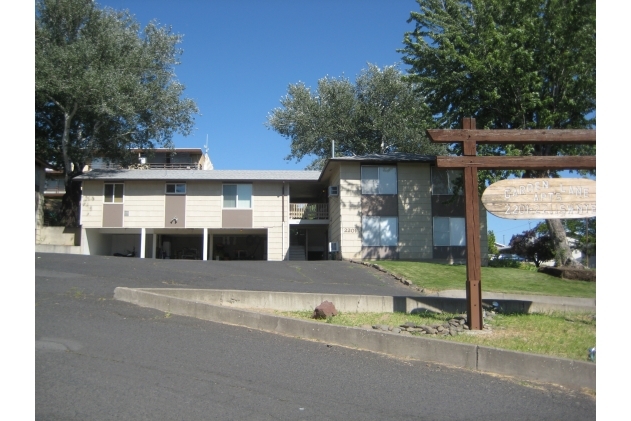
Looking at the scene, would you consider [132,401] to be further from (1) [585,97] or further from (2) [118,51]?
(2) [118,51]

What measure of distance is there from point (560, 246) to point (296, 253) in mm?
15014

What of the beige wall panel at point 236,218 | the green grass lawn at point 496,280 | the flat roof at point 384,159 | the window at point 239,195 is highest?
the flat roof at point 384,159

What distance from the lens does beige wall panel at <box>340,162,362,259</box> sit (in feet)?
86.6

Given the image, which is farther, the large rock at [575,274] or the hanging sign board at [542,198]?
the large rock at [575,274]

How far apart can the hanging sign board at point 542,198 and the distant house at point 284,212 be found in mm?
17050

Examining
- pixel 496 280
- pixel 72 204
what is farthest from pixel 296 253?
pixel 496 280

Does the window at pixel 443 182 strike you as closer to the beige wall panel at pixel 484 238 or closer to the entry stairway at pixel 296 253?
the beige wall panel at pixel 484 238

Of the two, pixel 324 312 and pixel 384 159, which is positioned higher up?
pixel 384 159

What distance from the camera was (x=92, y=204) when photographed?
3005 cm

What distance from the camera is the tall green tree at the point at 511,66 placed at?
63.8ft

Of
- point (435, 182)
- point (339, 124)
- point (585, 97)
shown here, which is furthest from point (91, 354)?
point (339, 124)

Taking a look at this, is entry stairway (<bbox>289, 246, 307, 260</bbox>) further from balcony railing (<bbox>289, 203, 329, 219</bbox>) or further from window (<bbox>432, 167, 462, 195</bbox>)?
window (<bbox>432, 167, 462, 195</bbox>)

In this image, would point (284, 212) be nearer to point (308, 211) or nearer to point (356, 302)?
point (308, 211)

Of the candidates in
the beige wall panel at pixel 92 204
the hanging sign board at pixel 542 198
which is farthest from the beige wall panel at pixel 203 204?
the hanging sign board at pixel 542 198
